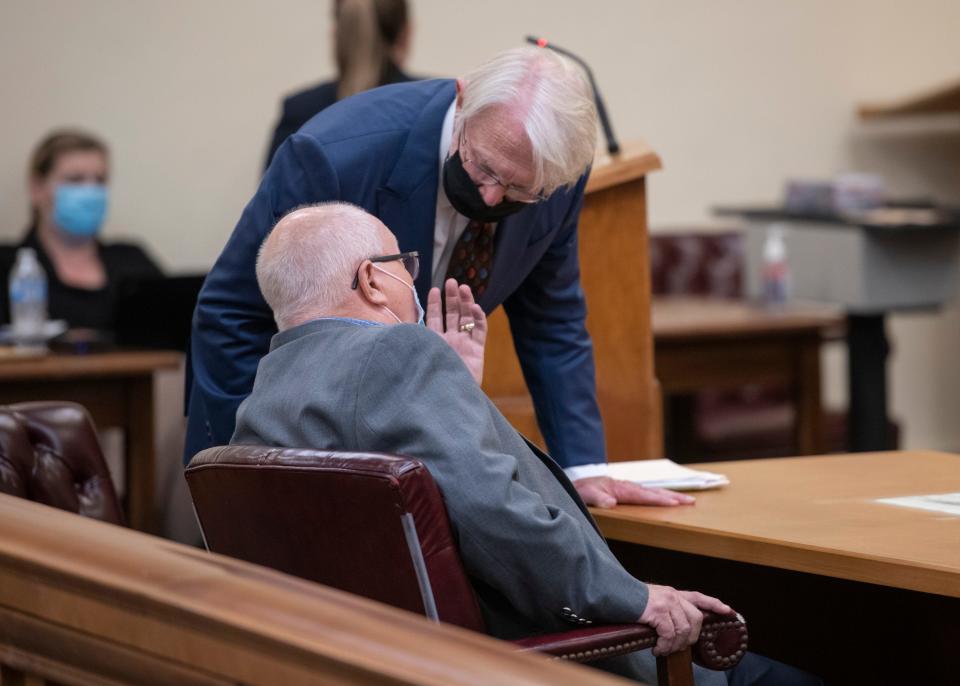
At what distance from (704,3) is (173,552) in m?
6.05

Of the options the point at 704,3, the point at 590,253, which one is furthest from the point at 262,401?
the point at 704,3

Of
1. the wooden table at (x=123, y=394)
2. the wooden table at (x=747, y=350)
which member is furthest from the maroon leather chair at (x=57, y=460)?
the wooden table at (x=747, y=350)

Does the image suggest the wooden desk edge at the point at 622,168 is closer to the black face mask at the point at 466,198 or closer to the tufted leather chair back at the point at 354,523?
the black face mask at the point at 466,198

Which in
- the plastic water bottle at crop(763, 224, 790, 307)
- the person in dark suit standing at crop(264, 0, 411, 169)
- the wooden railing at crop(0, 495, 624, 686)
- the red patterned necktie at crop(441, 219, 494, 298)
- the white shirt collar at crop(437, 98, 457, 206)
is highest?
the person in dark suit standing at crop(264, 0, 411, 169)

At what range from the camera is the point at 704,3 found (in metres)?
6.69

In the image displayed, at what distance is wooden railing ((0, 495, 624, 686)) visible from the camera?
82cm

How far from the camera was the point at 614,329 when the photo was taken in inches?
120

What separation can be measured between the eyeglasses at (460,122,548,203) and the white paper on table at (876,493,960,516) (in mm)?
689

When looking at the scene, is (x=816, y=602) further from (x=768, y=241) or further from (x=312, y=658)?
(x=768, y=241)

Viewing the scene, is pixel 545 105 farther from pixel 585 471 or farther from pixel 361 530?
pixel 361 530

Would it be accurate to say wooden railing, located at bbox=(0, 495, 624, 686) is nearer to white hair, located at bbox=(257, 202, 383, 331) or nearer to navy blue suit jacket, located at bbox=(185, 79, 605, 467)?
white hair, located at bbox=(257, 202, 383, 331)

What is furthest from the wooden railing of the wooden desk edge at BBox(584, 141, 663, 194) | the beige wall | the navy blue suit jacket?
the beige wall

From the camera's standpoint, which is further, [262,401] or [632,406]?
[632,406]

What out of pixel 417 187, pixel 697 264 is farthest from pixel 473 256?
pixel 697 264
